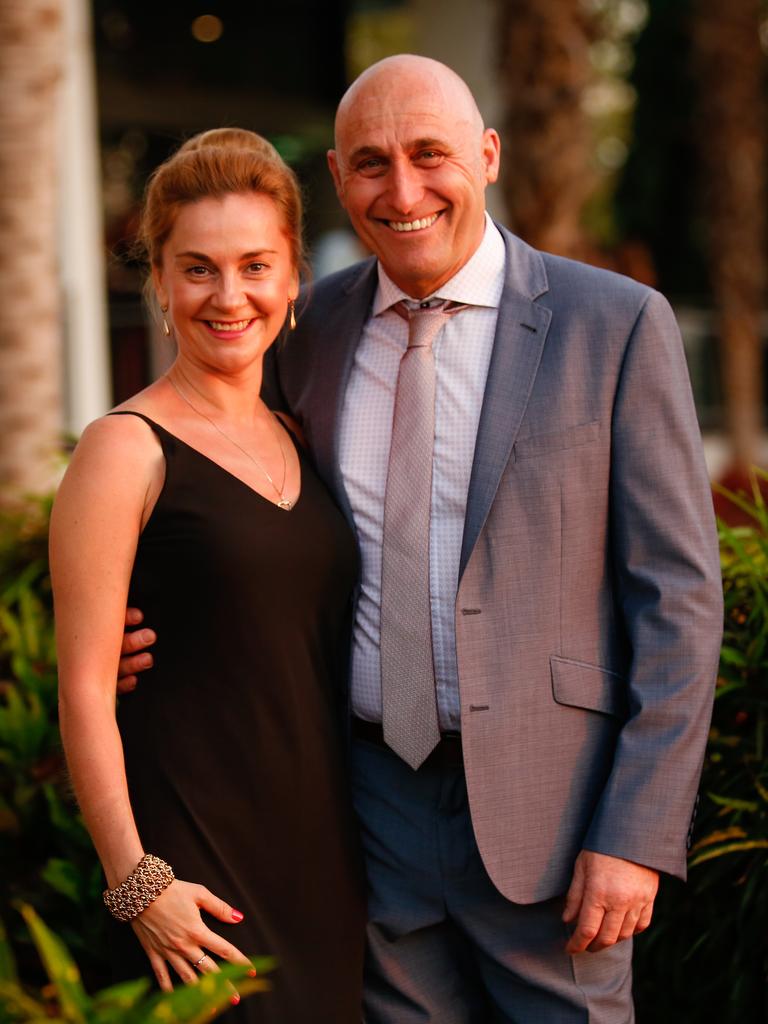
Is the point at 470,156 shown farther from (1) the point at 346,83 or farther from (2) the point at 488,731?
(1) the point at 346,83

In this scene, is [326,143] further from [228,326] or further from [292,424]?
[228,326]

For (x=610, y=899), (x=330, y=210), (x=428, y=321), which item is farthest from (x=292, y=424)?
(x=330, y=210)

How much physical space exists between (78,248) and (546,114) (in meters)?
3.46

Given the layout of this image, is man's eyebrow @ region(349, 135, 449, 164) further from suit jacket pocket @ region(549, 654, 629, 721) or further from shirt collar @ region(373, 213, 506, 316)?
suit jacket pocket @ region(549, 654, 629, 721)

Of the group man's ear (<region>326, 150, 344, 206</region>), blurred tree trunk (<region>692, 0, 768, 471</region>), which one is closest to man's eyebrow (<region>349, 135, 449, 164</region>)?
man's ear (<region>326, 150, 344, 206</region>)

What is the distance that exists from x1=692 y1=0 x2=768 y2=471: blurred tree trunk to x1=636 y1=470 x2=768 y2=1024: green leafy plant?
10.5 metres

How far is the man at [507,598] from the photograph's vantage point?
2.44m

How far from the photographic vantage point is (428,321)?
269cm

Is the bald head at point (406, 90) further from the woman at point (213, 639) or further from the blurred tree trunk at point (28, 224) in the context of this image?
the blurred tree trunk at point (28, 224)

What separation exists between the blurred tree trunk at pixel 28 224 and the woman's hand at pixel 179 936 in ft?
10.6

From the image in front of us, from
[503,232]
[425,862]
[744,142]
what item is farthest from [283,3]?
[425,862]

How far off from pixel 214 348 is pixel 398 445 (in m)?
0.44

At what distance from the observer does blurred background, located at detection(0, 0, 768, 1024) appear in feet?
10.1

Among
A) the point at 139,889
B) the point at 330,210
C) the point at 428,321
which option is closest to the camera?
the point at 139,889
